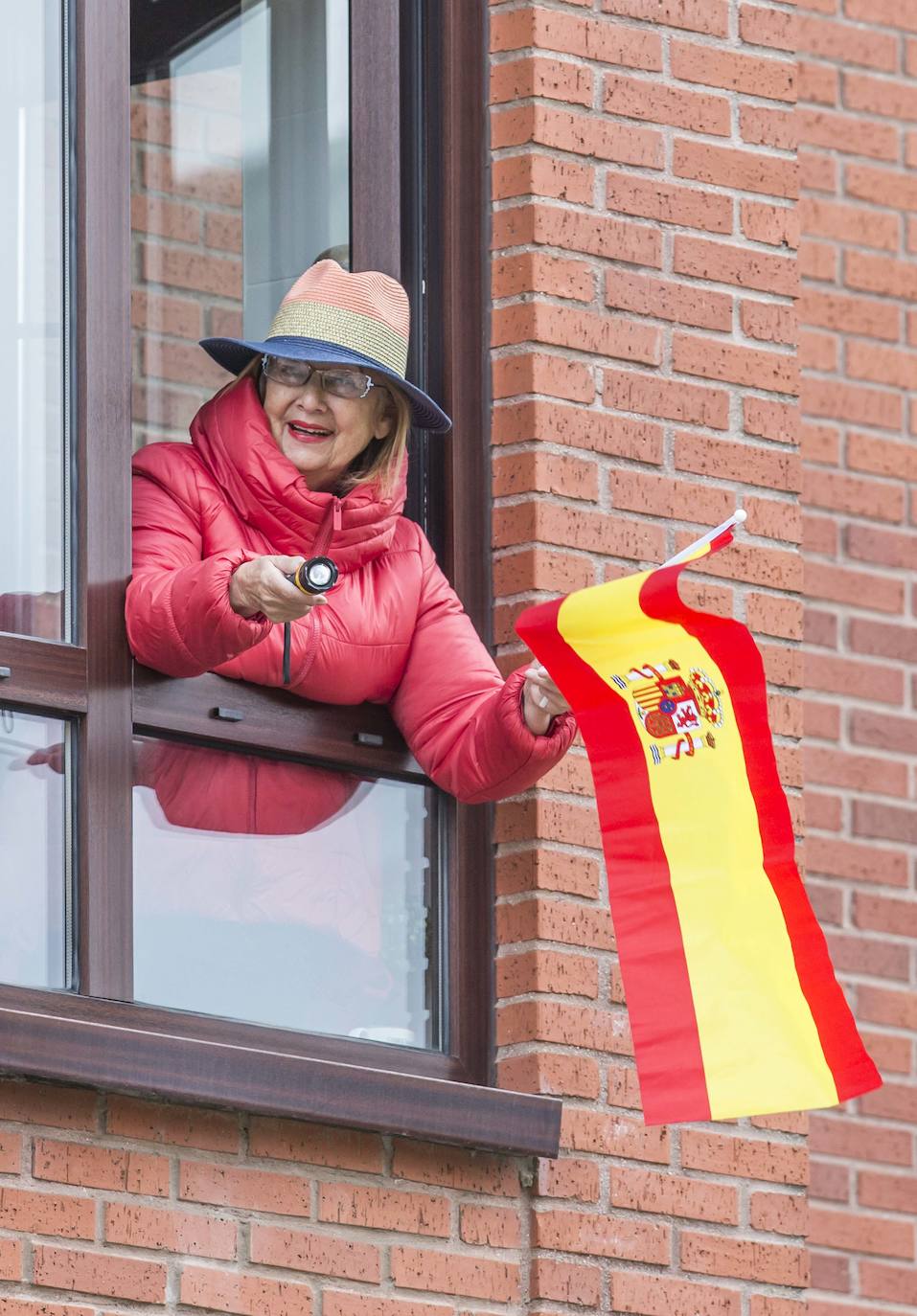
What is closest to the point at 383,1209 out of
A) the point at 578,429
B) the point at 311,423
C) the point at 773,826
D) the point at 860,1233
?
the point at 773,826

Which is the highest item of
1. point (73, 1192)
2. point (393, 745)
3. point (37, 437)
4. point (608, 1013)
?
point (37, 437)

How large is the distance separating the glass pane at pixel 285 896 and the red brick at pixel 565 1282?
0.42 m

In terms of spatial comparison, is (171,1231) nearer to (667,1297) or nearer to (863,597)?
(667,1297)

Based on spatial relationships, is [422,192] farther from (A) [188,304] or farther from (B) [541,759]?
(B) [541,759]

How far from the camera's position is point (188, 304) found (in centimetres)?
615

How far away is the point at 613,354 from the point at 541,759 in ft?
3.04

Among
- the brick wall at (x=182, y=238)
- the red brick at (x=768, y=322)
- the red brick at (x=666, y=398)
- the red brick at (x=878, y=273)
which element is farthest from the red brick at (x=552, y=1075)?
the red brick at (x=878, y=273)

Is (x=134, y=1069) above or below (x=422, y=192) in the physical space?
below

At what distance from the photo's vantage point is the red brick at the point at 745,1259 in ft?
19.0

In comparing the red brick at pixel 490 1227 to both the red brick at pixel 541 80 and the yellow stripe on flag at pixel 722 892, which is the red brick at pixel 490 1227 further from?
the red brick at pixel 541 80

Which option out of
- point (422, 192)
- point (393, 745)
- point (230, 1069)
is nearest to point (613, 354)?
point (422, 192)

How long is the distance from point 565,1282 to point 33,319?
1813 millimetres

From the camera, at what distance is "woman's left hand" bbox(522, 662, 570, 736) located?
17.7 ft

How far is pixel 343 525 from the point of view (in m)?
5.58
